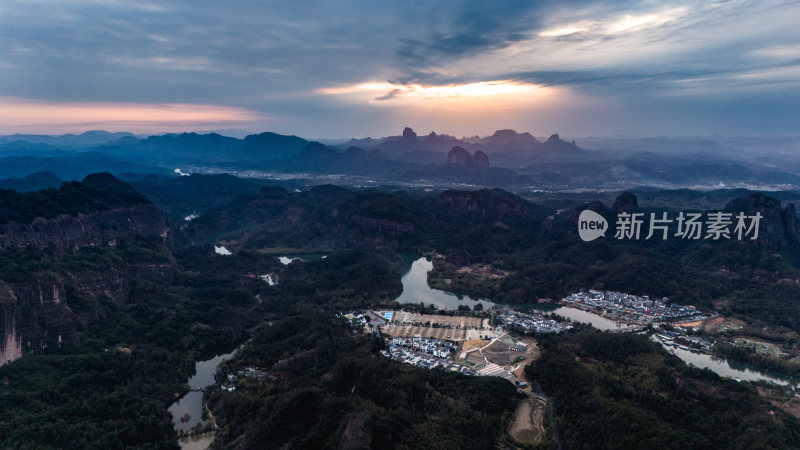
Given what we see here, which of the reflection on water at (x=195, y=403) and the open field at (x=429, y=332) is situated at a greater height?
the open field at (x=429, y=332)

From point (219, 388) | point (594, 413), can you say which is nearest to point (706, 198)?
point (594, 413)

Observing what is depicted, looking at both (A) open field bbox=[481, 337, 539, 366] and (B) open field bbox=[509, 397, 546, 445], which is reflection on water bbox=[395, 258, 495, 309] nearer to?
(A) open field bbox=[481, 337, 539, 366]

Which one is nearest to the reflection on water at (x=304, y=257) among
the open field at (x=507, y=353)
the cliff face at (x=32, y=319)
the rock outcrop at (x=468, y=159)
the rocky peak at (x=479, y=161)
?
the cliff face at (x=32, y=319)

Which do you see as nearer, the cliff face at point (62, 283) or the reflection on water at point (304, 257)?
the cliff face at point (62, 283)

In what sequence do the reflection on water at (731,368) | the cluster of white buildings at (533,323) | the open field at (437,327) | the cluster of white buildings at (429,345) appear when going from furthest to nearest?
1. the cluster of white buildings at (533,323)
2. the open field at (437,327)
3. the cluster of white buildings at (429,345)
4. the reflection on water at (731,368)

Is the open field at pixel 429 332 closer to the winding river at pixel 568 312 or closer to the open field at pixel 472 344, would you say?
the open field at pixel 472 344

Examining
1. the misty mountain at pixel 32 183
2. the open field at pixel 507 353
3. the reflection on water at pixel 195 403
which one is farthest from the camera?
the misty mountain at pixel 32 183

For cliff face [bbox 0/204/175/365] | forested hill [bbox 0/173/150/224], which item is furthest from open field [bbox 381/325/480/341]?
forested hill [bbox 0/173/150/224]
